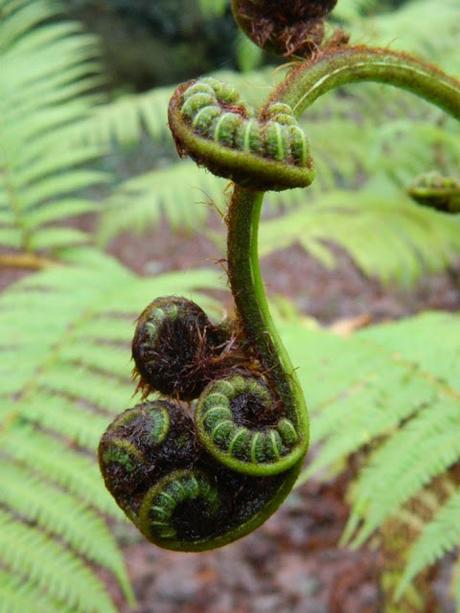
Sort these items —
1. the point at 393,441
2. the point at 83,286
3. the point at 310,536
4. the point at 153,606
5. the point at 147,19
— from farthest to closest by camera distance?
1. the point at 147,19
2. the point at 310,536
3. the point at 153,606
4. the point at 83,286
5. the point at 393,441

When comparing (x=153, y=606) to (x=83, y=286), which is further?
(x=153, y=606)

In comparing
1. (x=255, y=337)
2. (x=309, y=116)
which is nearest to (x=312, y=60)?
(x=255, y=337)

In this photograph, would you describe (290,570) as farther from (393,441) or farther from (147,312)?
(147,312)

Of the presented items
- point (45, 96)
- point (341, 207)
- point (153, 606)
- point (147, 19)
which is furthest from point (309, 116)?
point (147, 19)

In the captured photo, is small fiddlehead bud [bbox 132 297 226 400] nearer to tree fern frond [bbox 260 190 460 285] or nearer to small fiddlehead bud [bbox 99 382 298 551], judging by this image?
small fiddlehead bud [bbox 99 382 298 551]

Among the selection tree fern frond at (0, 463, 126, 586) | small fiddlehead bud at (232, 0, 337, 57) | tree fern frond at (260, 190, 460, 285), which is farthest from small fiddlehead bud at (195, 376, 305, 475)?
tree fern frond at (260, 190, 460, 285)

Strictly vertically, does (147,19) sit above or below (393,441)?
below

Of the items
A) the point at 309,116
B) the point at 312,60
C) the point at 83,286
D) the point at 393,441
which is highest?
the point at 312,60

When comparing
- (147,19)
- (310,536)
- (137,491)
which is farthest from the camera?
(147,19)
